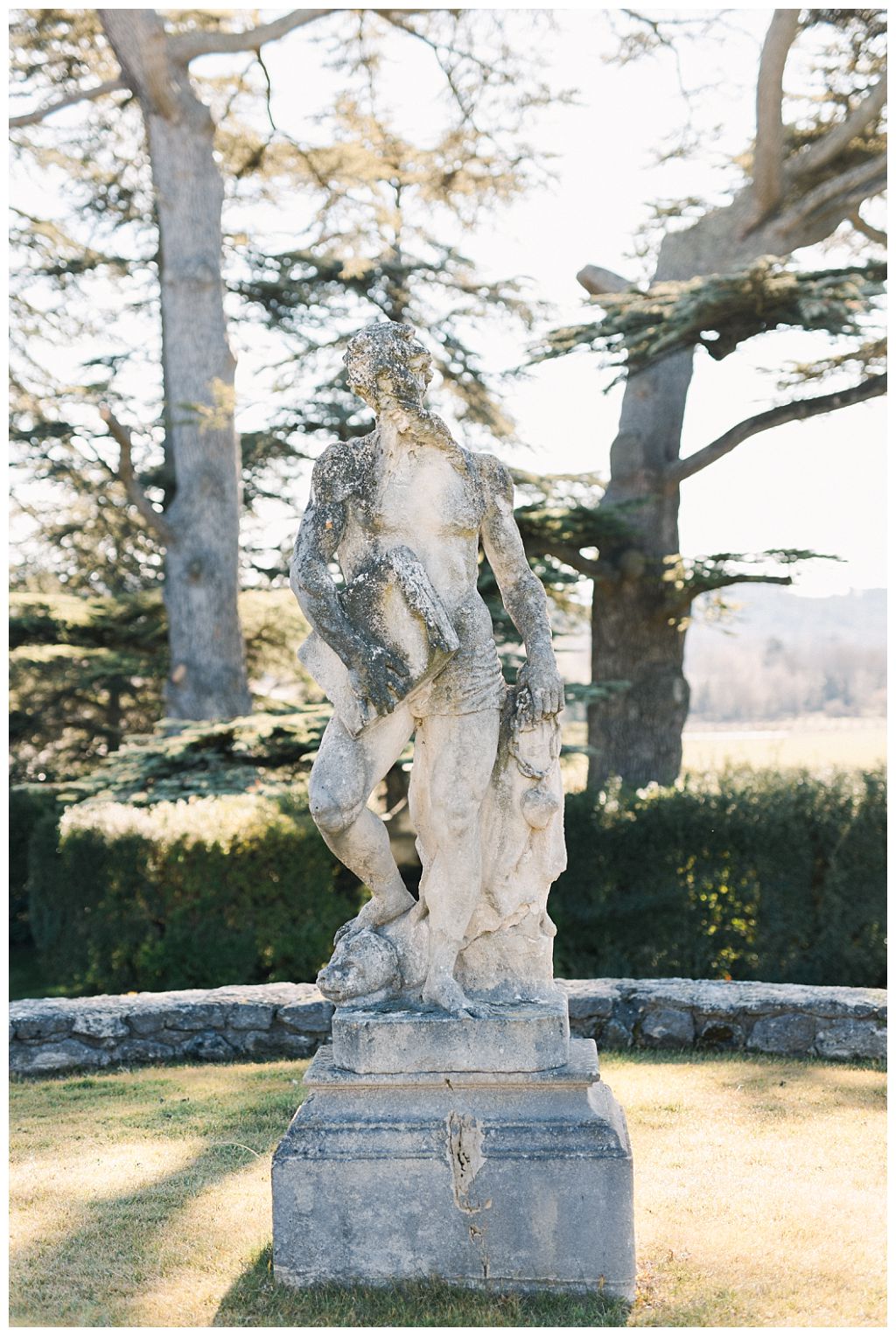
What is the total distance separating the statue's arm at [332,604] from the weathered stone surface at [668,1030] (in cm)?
322

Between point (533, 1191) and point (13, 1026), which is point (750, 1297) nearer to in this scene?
point (533, 1191)

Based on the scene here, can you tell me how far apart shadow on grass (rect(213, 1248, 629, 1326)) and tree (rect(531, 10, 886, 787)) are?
624 centimetres

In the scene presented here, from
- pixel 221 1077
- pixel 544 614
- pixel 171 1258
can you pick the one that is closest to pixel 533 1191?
pixel 171 1258

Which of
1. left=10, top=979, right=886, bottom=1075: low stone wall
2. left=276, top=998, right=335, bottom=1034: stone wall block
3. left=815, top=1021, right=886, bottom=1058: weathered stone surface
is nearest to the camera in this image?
left=815, top=1021, right=886, bottom=1058: weathered stone surface

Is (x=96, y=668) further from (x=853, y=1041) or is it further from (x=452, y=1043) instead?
(x=452, y=1043)

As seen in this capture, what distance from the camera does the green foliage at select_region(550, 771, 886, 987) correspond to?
747 centimetres

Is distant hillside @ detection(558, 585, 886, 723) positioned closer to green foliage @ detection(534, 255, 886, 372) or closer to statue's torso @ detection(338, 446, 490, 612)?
green foliage @ detection(534, 255, 886, 372)

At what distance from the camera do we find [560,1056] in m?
3.62

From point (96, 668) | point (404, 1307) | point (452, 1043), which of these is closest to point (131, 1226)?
point (404, 1307)

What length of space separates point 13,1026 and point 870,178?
9.43m

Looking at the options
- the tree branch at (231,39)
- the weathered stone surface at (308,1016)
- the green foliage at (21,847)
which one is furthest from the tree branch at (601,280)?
the weathered stone surface at (308,1016)

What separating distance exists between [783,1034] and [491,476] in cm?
355

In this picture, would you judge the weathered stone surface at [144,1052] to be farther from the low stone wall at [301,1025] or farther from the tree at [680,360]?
the tree at [680,360]

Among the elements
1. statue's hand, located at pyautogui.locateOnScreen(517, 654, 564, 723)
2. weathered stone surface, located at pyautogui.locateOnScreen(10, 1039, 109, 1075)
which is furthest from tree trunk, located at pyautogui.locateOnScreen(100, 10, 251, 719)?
statue's hand, located at pyautogui.locateOnScreen(517, 654, 564, 723)
